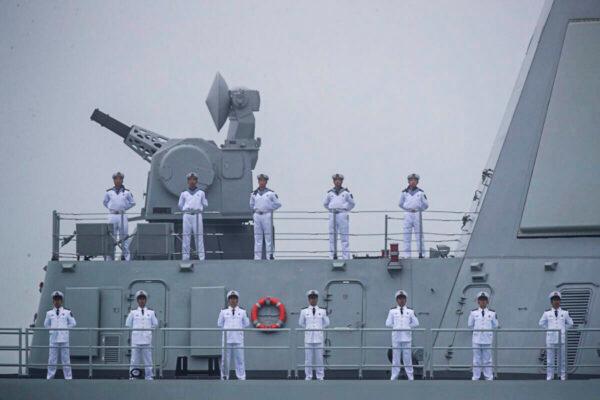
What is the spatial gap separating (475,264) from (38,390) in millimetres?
6592

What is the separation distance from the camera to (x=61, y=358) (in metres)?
24.9

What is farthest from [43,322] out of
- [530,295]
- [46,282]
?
[530,295]

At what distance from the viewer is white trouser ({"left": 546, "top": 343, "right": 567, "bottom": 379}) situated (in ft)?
74.6

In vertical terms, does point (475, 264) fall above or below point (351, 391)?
above

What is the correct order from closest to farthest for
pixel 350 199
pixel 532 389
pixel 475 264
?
pixel 532 389
pixel 475 264
pixel 350 199

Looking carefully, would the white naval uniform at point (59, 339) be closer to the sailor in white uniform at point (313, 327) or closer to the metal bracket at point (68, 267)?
the metal bracket at point (68, 267)

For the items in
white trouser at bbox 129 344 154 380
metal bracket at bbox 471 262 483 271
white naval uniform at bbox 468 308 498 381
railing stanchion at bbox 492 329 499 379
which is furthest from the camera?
metal bracket at bbox 471 262 483 271

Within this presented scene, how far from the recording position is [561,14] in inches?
969

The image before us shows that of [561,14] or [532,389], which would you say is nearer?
[532,389]

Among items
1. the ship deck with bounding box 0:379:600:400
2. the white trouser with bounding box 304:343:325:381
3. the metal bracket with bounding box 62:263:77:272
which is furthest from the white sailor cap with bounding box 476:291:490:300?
the metal bracket with bounding box 62:263:77:272

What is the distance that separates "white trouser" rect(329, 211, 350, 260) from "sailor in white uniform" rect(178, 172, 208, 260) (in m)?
2.03

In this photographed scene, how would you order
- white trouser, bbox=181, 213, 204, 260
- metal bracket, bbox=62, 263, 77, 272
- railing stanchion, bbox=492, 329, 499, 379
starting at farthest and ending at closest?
white trouser, bbox=181, 213, 204, 260, metal bracket, bbox=62, 263, 77, 272, railing stanchion, bbox=492, 329, 499, 379

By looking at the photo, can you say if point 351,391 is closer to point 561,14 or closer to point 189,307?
point 189,307

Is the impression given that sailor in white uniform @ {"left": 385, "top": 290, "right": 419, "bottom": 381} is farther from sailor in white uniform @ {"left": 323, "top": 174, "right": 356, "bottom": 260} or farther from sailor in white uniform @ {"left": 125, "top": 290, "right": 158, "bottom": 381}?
sailor in white uniform @ {"left": 125, "top": 290, "right": 158, "bottom": 381}
